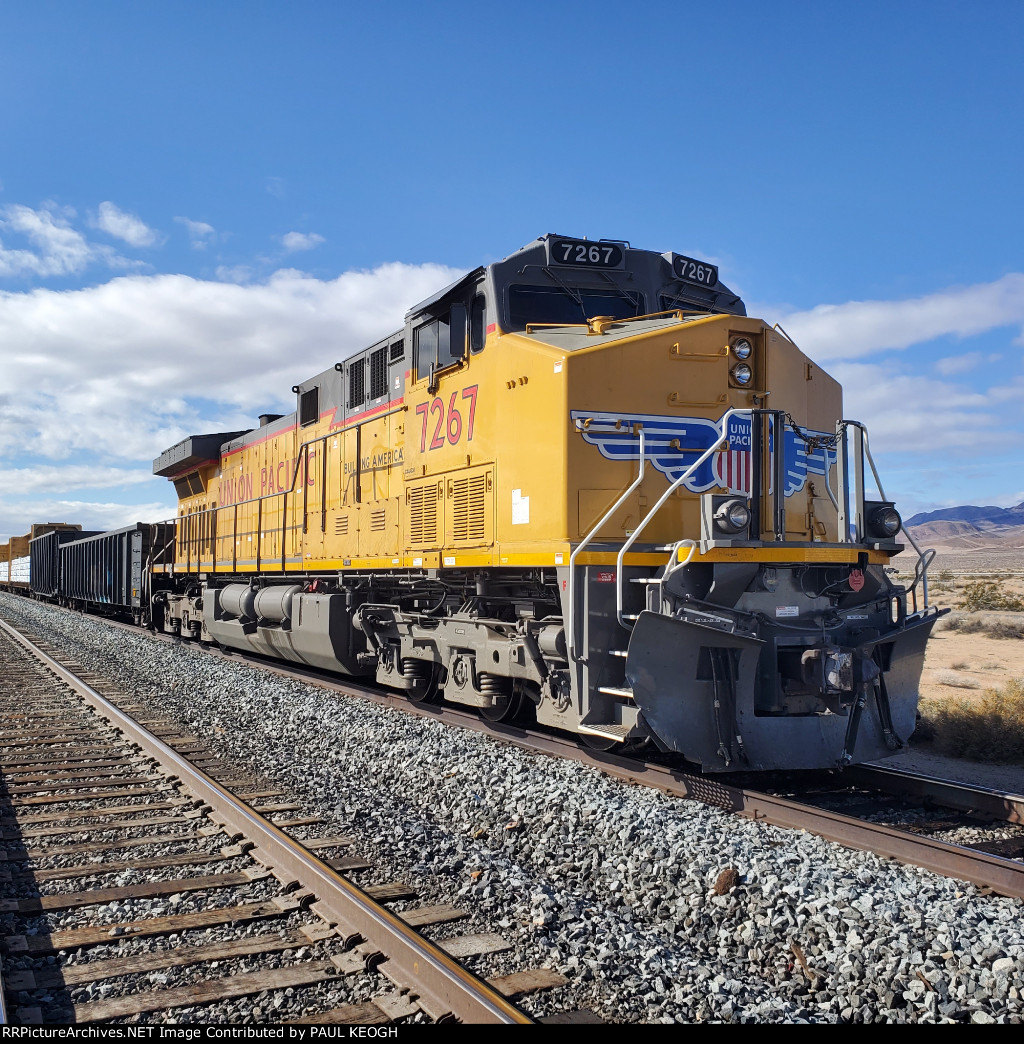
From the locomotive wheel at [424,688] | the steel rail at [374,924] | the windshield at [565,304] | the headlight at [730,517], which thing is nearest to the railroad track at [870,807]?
the locomotive wheel at [424,688]

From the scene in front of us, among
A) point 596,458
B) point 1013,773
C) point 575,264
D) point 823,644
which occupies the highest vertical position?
point 575,264

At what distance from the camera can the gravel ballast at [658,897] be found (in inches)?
125

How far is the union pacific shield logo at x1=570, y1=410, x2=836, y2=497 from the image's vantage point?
20.6ft

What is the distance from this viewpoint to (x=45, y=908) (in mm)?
3955

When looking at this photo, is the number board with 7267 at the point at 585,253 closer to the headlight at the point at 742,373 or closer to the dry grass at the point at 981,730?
the headlight at the point at 742,373

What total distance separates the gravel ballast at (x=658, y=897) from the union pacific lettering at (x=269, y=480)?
5.48m

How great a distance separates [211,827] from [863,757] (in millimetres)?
4171

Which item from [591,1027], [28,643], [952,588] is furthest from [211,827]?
[952,588]

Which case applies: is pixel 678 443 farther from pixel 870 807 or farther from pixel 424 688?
pixel 424 688

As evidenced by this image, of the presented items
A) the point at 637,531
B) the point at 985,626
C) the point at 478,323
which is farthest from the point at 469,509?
the point at 985,626

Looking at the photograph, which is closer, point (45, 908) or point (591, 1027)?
point (591, 1027)

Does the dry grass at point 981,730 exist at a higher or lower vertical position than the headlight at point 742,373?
lower

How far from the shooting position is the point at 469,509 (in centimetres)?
738

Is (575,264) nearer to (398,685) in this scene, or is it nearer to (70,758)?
(398,685)
